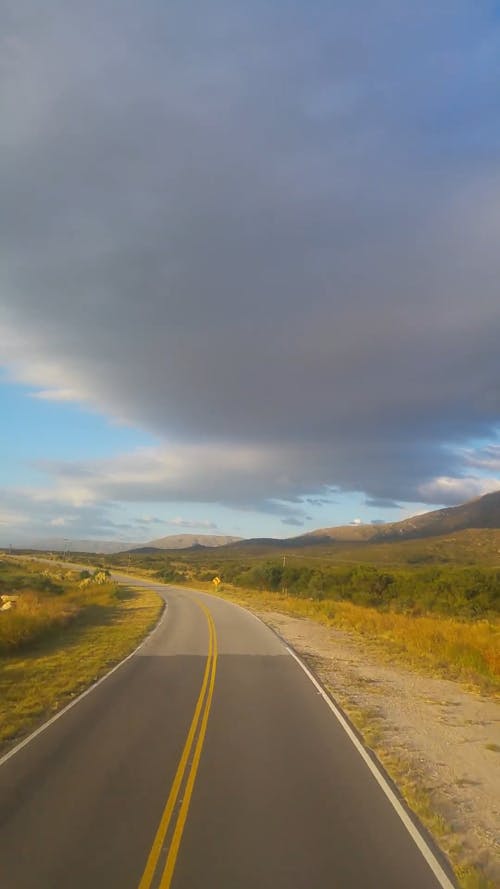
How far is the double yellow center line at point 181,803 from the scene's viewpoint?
5.47m

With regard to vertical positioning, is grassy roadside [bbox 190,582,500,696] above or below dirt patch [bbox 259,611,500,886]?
above

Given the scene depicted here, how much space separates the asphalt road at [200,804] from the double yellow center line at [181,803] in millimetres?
19

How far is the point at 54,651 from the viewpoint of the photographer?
67.5ft

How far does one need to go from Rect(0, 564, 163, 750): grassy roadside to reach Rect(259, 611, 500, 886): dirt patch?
6.13 m

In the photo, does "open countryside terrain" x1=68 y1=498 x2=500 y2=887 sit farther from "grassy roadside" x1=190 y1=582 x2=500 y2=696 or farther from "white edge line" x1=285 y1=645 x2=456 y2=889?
"white edge line" x1=285 y1=645 x2=456 y2=889

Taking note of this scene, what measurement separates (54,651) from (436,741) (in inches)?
548

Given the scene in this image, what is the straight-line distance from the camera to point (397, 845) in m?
6.12

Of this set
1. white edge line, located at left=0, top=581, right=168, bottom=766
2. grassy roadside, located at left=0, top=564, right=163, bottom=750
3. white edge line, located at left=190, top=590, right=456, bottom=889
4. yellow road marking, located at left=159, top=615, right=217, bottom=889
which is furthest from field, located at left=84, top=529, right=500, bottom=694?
grassy roadside, located at left=0, top=564, right=163, bottom=750

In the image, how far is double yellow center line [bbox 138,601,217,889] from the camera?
547 cm

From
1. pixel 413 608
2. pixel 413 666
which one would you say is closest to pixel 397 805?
pixel 413 666

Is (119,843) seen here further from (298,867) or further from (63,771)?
(63,771)

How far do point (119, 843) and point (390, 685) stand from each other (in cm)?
1169

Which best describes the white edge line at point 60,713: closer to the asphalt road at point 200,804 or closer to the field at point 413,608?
the asphalt road at point 200,804

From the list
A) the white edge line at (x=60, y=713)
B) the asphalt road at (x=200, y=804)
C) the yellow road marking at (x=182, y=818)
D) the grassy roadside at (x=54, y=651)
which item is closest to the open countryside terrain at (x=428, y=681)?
the asphalt road at (x=200, y=804)
